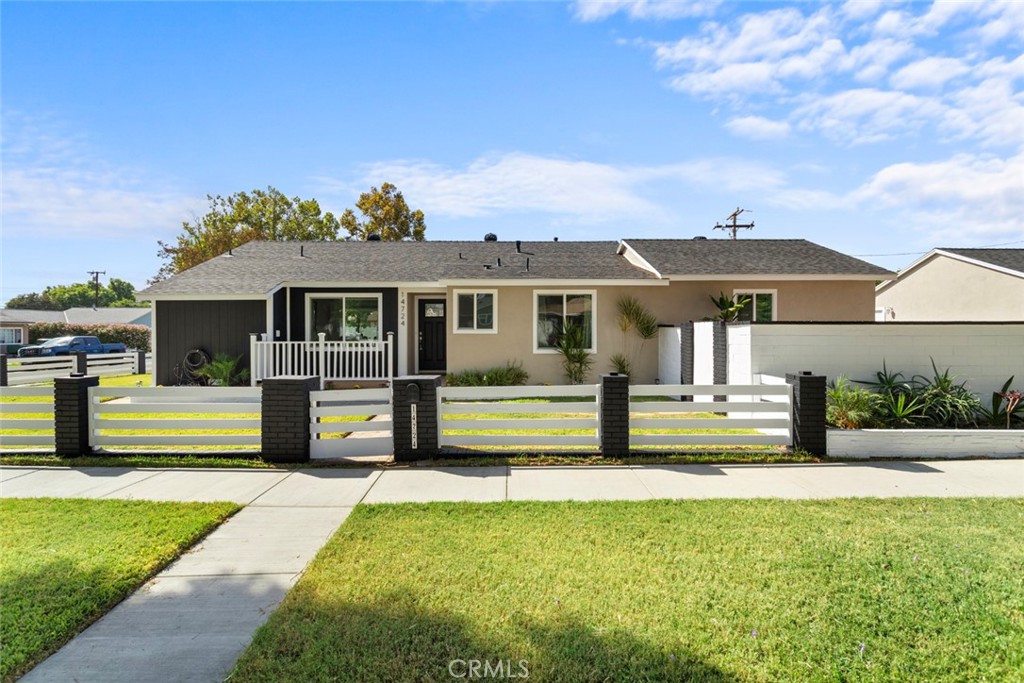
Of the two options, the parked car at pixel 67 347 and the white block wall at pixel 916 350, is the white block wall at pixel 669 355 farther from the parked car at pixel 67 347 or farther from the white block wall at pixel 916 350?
the parked car at pixel 67 347

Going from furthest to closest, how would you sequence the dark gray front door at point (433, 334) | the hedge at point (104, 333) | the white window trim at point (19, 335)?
the white window trim at point (19, 335) < the hedge at point (104, 333) < the dark gray front door at point (433, 334)

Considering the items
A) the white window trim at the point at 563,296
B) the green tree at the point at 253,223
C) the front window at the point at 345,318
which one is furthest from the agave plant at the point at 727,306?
the green tree at the point at 253,223

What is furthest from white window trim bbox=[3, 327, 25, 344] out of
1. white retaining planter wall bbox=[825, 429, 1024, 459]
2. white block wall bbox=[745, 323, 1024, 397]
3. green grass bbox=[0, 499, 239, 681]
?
white retaining planter wall bbox=[825, 429, 1024, 459]

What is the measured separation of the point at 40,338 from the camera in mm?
35406

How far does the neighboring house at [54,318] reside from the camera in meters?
37.9

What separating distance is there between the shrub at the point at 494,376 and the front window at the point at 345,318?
2707mm

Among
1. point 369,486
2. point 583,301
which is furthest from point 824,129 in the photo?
point 369,486

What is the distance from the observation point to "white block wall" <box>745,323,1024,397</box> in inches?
308

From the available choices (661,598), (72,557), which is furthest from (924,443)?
(72,557)

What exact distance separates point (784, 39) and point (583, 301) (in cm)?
653

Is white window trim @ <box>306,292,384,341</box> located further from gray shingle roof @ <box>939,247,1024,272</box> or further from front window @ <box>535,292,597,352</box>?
gray shingle roof @ <box>939,247,1024,272</box>

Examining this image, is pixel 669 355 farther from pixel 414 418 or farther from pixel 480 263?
pixel 414 418

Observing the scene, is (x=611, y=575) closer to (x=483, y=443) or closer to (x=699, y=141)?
(x=483, y=443)

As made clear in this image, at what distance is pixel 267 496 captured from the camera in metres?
5.21
